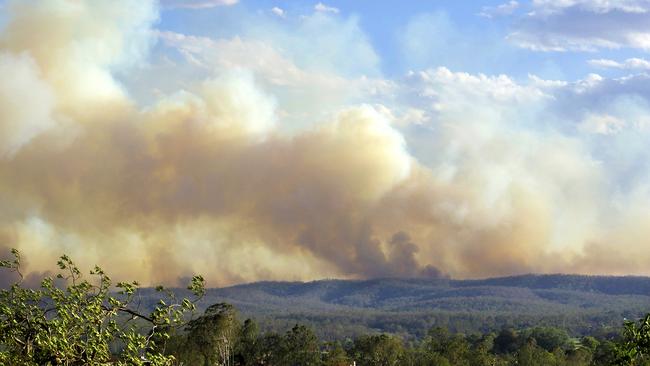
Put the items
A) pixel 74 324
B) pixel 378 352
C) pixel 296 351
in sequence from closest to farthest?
1. pixel 74 324
2. pixel 378 352
3. pixel 296 351

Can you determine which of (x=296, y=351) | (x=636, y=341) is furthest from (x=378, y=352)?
(x=636, y=341)

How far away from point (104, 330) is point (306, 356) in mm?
160645

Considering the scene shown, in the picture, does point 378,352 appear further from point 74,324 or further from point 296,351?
point 74,324

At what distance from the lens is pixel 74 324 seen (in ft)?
92.1

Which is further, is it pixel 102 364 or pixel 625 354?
pixel 625 354

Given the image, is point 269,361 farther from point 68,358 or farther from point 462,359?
point 68,358

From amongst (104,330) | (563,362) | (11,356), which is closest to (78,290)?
(104,330)

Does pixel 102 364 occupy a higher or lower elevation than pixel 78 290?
lower

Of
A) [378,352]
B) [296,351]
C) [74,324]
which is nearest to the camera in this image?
[74,324]

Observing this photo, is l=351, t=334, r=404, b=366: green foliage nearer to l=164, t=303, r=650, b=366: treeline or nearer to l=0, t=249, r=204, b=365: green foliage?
l=164, t=303, r=650, b=366: treeline

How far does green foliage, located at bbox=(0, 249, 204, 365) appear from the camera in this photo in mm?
26516

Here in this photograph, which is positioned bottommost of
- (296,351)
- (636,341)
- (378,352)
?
(378,352)

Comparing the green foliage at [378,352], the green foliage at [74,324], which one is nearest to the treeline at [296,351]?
the green foliage at [378,352]

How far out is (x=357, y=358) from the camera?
7288 inches
